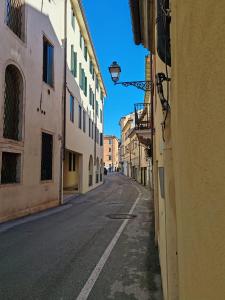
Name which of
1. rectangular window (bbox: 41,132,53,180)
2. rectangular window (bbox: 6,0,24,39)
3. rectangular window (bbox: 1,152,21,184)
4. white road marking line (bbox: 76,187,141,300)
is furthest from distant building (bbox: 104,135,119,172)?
white road marking line (bbox: 76,187,141,300)

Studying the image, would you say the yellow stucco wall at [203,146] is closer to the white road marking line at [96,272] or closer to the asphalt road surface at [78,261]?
the white road marking line at [96,272]

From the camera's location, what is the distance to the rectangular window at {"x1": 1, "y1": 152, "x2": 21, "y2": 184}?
12.3 metres

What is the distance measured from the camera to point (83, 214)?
14531 mm

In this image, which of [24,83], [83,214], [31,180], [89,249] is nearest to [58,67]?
[24,83]

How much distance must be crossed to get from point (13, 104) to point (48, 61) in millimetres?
4765

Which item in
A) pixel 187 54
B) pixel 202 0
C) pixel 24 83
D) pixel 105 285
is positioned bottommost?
pixel 105 285

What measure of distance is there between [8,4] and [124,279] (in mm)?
11272

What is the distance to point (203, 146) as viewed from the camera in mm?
1503

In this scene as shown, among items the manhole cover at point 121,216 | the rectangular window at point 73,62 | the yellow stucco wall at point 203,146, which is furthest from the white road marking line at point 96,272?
the rectangular window at point 73,62

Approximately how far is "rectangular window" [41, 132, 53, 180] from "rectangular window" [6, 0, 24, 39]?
15.7 ft

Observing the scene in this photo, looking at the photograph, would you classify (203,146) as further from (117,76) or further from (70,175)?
(70,175)

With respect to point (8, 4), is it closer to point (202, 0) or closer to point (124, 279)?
point (124, 279)

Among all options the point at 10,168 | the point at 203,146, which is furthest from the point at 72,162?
the point at 203,146

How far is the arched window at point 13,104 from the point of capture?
12562 millimetres
